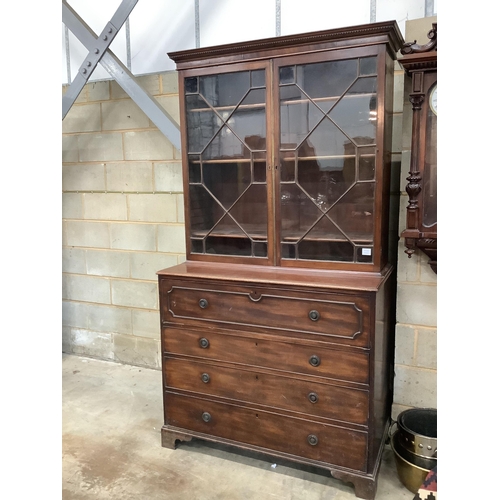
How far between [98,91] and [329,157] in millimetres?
1885

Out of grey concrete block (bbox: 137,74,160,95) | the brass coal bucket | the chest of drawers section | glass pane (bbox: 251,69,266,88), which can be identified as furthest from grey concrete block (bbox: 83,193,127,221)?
the brass coal bucket

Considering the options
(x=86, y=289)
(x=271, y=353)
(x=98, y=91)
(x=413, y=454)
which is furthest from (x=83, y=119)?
(x=413, y=454)

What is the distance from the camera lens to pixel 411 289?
7.22ft

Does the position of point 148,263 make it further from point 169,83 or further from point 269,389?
point 269,389

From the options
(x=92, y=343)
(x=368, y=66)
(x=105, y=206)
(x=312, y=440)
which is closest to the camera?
(x=368, y=66)

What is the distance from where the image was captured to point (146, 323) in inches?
124

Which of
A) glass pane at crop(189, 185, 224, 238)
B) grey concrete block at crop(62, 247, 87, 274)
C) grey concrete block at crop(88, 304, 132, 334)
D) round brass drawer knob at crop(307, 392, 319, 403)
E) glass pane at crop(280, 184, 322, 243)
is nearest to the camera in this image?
round brass drawer knob at crop(307, 392, 319, 403)

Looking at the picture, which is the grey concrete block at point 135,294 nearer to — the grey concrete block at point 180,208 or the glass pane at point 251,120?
the grey concrete block at point 180,208

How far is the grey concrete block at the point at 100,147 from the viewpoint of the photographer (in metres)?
3.02

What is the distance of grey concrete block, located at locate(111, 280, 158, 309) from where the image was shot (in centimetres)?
310

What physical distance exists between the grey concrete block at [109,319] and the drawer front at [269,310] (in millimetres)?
1146

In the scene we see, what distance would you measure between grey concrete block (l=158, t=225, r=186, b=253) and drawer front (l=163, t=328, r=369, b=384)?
858 millimetres

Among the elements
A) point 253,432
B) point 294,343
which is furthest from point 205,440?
point 294,343

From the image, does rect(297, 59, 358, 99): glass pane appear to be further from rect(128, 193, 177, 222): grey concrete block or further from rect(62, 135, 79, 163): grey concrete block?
rect(62, 135, 79, 163): grey concrete block
